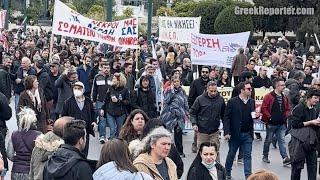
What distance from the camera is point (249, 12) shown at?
137ft

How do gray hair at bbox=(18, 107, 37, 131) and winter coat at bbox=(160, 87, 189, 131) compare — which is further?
winter coat at bbox=(160, 87, 189, 131)

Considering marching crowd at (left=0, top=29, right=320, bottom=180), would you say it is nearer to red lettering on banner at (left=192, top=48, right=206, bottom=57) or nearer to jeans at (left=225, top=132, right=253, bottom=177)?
jeans at (left=225, top=132, right=253, bottom=177)

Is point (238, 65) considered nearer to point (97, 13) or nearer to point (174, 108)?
point (174, 108)

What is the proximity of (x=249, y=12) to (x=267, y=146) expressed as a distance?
29.8 metres

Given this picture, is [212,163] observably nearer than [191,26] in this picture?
Yes

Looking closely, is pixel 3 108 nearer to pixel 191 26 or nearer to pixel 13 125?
pixel 13 125

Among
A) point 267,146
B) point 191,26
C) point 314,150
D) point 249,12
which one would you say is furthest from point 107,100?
point 249,12

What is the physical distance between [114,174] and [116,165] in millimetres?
83

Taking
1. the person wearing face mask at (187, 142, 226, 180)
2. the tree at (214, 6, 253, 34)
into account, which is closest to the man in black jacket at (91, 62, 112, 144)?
the person wearing face mask at (187, 142, 226, 180)

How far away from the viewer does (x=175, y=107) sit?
12.5 meters

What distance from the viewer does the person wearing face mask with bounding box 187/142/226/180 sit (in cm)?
673

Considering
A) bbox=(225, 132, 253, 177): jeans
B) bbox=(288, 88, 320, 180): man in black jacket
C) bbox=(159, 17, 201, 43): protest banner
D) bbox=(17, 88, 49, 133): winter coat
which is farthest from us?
bbox=(159, 17, 201, 43): protest banner

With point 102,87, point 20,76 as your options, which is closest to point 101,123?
point 102,87

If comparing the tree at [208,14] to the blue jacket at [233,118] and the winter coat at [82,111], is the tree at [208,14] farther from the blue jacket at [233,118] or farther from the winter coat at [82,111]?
the winter coat at [82,111]
